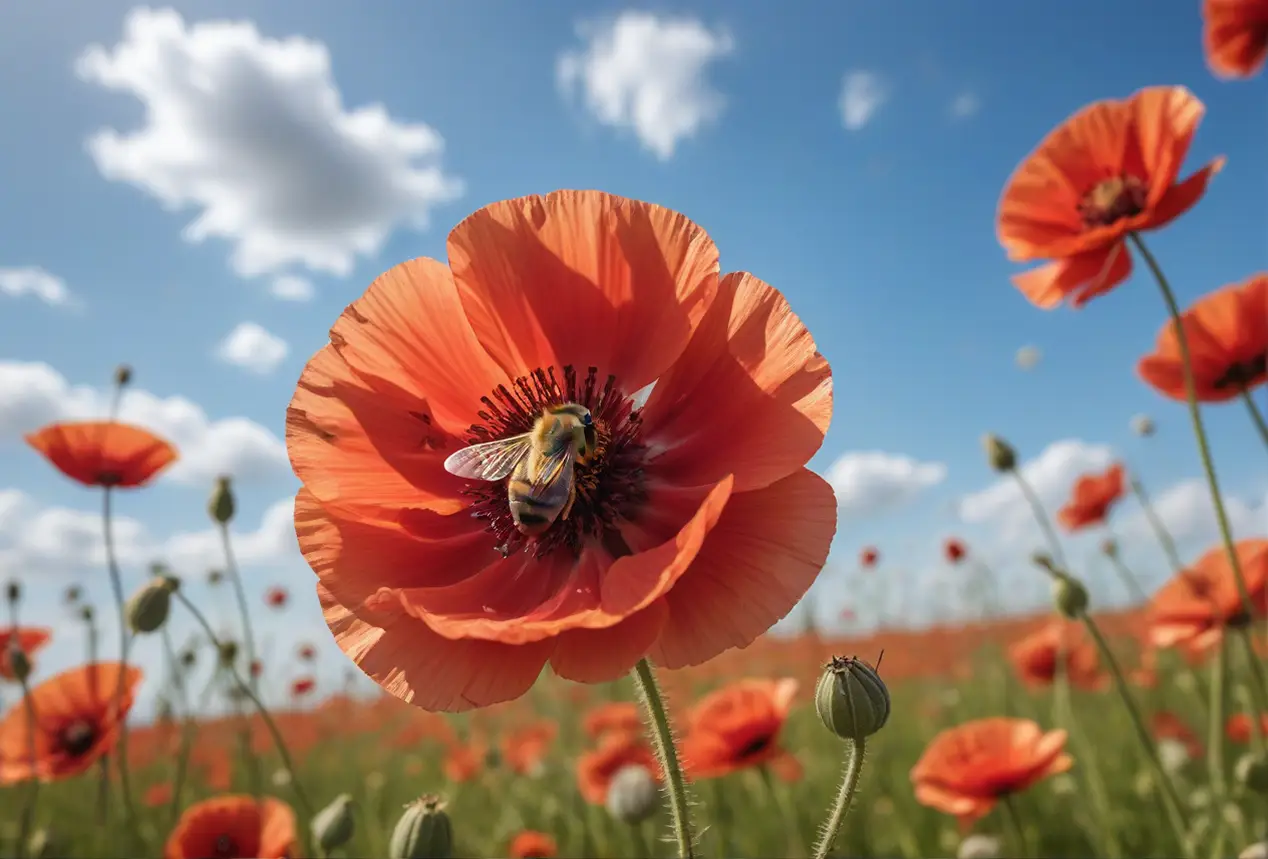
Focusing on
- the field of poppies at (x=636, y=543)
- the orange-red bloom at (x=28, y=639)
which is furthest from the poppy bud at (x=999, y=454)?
the orange-red bloom at (x=28, y=639)

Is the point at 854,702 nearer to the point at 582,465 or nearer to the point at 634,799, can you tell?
the point at 582,465

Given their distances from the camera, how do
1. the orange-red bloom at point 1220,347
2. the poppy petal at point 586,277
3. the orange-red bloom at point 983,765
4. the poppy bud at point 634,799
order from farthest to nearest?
1. the orange-red bloom at point 1220,347
2. the orange-red bloom at point 983,765
3. the poppy bud at point 634,799
4. the poppy petal at point 586,277

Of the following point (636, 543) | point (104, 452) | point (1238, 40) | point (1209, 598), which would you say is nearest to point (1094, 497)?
point (1209, 598)

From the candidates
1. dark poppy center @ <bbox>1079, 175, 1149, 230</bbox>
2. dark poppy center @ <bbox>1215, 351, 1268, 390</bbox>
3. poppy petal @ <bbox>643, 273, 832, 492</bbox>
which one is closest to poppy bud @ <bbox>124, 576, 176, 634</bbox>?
poppy petal @ <bbox>643, 273, 832, 492</bbox>

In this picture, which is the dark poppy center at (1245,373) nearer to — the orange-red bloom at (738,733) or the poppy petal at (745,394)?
the orange-red bloom at (738,733)

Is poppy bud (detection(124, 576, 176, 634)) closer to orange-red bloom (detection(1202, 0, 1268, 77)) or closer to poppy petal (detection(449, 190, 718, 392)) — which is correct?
poppy petal (detection(449, 190, 718, 392))
